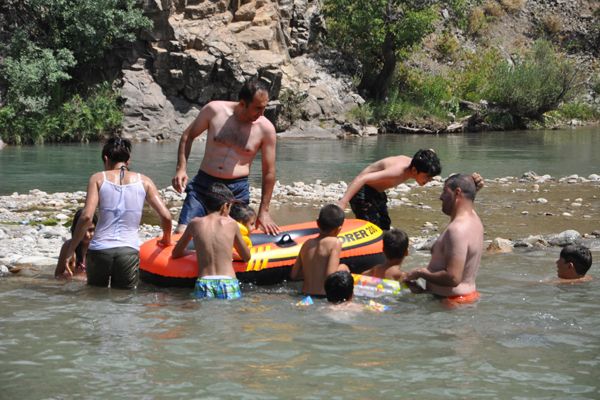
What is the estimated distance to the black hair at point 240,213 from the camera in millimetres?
7633

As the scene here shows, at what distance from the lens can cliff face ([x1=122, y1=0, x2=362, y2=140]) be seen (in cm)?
2781

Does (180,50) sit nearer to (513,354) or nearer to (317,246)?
(317,246)

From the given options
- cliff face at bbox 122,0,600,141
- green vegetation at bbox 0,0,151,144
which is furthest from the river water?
cliff face at bbox 122,0,600,141

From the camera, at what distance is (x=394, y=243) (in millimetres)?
7176

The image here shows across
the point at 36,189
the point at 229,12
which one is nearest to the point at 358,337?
the point at 36,189

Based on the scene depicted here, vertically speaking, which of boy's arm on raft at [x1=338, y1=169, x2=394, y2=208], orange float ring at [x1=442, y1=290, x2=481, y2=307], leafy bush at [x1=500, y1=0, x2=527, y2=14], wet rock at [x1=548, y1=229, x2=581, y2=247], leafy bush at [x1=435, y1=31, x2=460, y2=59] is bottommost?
orange float ring at [x1=442, y1=290, x2=481, y2=307]

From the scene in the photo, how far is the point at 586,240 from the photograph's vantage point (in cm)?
1011

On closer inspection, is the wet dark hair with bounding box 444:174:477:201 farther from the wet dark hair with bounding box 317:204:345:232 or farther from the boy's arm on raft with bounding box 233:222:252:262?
the boy's arm on raft with bounding box 233:222:252:262

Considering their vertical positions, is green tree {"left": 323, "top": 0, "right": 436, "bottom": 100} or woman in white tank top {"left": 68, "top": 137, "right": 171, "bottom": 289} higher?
green tree {"left": 323, "top": 0, "right": 436, "bottom": 100}

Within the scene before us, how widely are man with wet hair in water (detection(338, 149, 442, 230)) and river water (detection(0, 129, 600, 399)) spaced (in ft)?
3.14

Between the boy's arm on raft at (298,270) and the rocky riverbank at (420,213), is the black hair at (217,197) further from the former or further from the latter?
the rocky riverbank at (420,213)

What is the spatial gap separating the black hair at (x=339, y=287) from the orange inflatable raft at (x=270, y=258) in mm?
904

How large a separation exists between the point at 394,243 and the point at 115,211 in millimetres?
2296

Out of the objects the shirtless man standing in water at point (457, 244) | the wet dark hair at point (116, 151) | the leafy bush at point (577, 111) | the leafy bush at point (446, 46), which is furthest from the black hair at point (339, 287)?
Answer: the leafy bush at point (446, 46)
